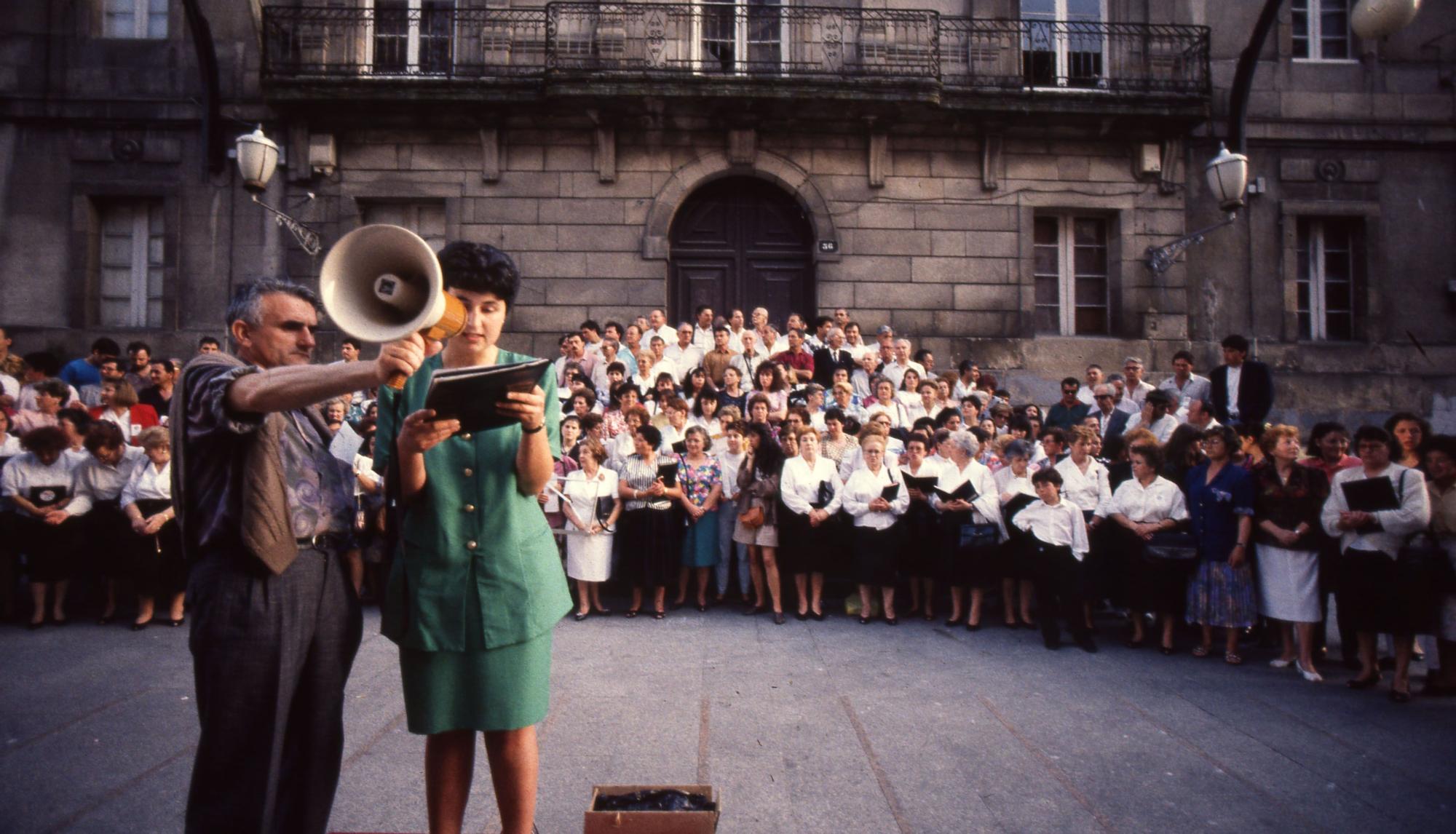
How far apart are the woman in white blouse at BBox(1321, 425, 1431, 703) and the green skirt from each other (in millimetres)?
5933

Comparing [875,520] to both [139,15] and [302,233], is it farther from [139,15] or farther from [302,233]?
[139,15]

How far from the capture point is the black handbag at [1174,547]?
6.91 meters

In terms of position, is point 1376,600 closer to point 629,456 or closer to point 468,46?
point 629,456

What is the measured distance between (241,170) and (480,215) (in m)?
3.56

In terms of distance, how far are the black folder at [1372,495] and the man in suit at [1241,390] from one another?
123 inches

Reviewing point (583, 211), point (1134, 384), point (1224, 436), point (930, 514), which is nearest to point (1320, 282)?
point (1134, 384)

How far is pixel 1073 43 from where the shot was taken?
1486cm

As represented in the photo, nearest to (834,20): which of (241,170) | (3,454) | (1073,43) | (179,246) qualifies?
(1073,43)

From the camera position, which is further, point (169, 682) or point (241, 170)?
point (241, 170)

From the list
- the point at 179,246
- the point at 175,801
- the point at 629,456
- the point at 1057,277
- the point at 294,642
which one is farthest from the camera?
the point at 1057,277

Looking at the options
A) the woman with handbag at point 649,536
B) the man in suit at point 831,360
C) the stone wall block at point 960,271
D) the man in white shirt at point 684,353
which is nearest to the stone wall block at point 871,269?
the stone wall block at point 960,271

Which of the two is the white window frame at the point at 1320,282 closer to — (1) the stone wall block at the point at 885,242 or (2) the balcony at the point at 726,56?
(2) the balcony at the point at 726,56

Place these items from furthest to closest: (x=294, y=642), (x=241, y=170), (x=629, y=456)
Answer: (x=241, y=170) < (x=629, y=456) < (x=294, y=642)

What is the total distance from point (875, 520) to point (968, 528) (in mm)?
821
